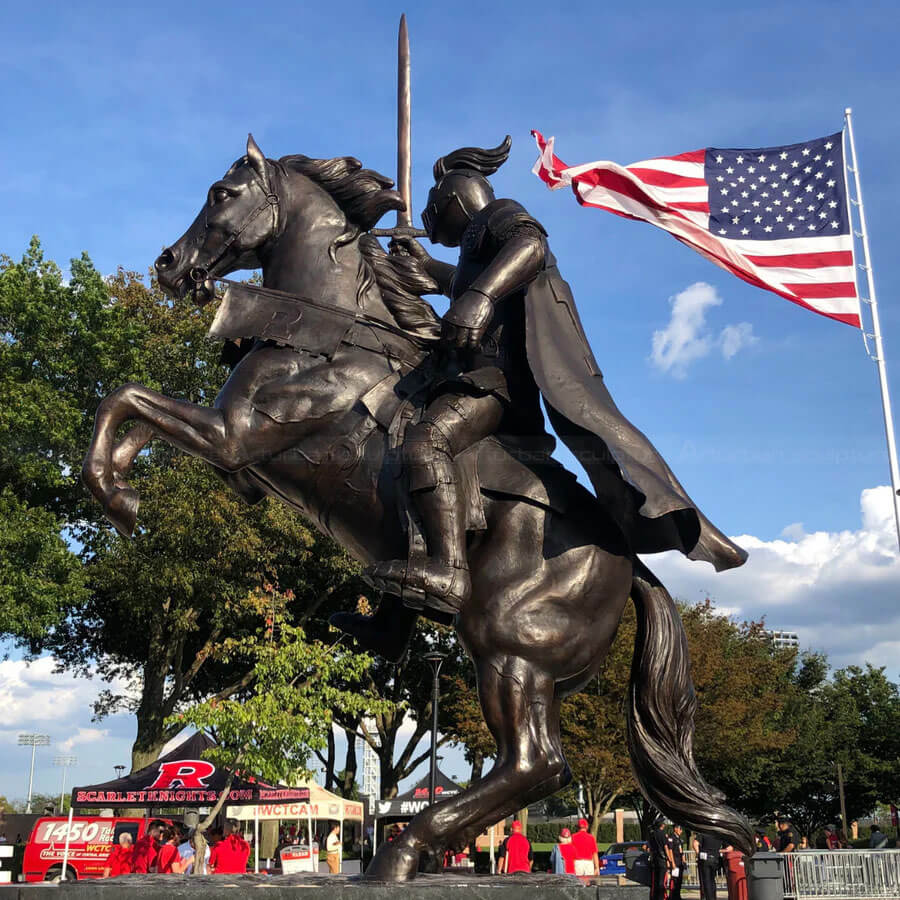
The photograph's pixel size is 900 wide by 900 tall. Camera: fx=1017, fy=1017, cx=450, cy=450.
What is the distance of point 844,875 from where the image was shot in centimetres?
1903

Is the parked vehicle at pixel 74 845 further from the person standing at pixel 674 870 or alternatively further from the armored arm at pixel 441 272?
the armored arm at pixel 441 272

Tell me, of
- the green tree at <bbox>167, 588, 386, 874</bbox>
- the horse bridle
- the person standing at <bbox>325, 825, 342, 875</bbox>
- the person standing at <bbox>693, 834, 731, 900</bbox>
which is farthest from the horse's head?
the green tree at <bbox>167, 588, 386, 874</bbox>

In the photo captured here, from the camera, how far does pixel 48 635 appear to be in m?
32.1

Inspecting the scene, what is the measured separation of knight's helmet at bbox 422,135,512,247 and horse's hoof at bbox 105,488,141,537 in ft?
6.17

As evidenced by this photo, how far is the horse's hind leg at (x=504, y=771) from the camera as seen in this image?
3.79 meters

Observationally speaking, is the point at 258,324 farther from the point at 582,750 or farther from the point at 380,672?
the point at 380,672

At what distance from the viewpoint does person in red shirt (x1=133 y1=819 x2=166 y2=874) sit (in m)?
13.3

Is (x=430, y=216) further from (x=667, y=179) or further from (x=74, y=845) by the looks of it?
(x=74, y=845)

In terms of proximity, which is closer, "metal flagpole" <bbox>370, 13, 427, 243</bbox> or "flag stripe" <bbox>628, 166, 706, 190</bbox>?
"metal flagpole" <bbox>370, 13, 427, 243</bbox>

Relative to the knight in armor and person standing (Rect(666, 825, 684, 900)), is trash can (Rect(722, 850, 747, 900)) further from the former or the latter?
the knight in armor

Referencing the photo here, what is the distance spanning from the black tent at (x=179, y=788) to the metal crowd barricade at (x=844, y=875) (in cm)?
1079

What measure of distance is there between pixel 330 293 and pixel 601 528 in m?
1.69

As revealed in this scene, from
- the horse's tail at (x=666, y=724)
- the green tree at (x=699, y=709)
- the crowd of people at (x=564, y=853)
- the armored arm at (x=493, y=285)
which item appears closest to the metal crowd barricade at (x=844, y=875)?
the crowd of people at (x=564, y=853)

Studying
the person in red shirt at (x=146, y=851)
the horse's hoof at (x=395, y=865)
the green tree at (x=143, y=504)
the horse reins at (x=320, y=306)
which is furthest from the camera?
the green tree at (x=143, y=504)
